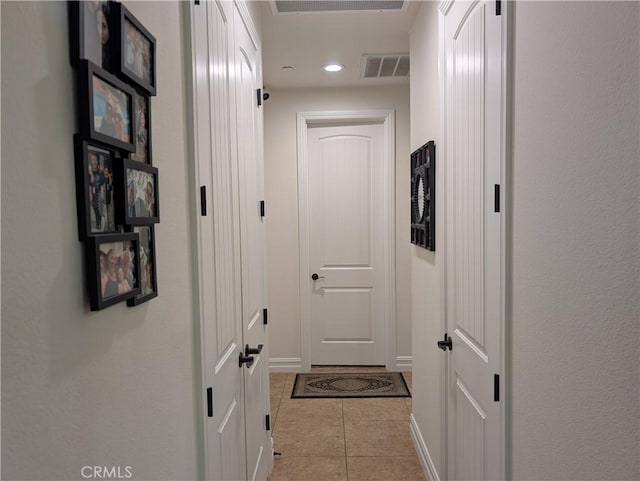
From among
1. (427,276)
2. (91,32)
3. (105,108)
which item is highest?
(91,32)

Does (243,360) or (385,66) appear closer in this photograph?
(243,360)

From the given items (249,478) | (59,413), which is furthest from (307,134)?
(59,413)

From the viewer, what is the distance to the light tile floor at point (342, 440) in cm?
253

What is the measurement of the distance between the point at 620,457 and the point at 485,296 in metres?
0.68

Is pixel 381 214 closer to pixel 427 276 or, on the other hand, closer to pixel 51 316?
pixel 427 276

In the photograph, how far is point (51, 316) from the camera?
0.59 metres

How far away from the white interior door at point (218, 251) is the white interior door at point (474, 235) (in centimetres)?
86

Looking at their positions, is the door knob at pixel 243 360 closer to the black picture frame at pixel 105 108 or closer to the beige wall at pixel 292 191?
the black picture frame at pixel 105 108

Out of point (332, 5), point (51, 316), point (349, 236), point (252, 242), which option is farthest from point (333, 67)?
point (51, 316)

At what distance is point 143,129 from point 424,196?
5.83 ft

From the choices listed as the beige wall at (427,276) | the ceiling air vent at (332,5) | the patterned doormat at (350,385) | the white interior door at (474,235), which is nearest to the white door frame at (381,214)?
the patterned doormat at (350,385)

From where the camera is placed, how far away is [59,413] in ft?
2.01

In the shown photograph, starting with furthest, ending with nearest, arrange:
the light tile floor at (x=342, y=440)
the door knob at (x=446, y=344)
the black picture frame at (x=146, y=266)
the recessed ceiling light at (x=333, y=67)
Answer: the recessed ceiling light at (x=333, y=67)
the light tile floor at (x=342, y=440)
the door knob at (x=446, y=344)
the black picture frame at (x=146, y=266)

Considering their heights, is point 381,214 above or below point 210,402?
above
